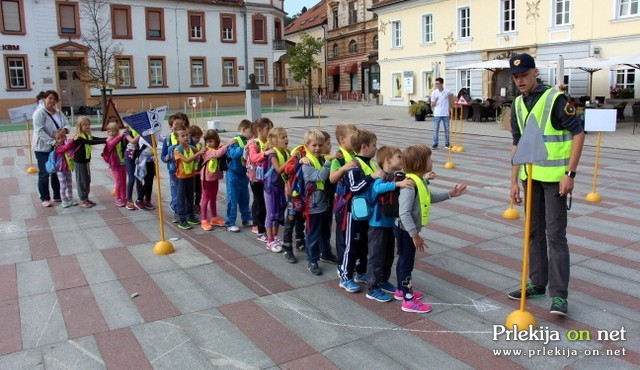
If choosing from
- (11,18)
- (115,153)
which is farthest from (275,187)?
(11,18)

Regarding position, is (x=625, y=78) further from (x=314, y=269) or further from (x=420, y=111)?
(x=314, y=269)

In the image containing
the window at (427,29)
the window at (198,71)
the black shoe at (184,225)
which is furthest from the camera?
the window at (198,71)

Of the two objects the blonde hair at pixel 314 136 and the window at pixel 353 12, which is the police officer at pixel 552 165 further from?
the window at pixel 353 12

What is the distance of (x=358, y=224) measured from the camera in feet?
16.5

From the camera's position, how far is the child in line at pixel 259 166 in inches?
248

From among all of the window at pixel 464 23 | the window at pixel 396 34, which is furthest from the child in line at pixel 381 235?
the window at pixel 396 34

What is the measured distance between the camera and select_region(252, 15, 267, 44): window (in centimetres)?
4650

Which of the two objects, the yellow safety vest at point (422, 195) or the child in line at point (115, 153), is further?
the child in line at point (115, 153)

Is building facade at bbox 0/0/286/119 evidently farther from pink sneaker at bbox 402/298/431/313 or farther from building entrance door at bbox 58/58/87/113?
pink sneaker at bbox 402/298/431/313

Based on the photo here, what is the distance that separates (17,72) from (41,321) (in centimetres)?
3721

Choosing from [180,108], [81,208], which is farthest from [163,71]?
[81,208]

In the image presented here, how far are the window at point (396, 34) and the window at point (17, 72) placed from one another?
947 inches

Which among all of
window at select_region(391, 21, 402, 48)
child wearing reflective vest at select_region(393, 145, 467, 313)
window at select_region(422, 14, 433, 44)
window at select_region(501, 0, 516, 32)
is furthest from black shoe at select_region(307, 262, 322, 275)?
window at select_region(391, 21, 402, 48)

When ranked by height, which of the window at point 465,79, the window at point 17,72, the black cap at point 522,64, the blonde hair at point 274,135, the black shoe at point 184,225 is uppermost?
the window at point 17,72
